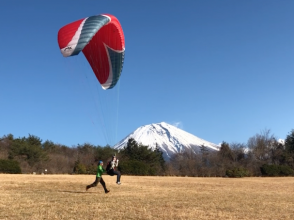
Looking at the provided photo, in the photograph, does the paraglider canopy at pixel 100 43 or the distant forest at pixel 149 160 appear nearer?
the paraglider canopy at pixel 100 43

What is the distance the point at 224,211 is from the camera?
9711mm

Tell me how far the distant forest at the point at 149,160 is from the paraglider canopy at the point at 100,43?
25.0 metres

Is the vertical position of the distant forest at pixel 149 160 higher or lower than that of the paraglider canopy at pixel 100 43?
lower

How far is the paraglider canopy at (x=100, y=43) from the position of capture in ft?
42.1

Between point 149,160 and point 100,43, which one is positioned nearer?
point 100,43

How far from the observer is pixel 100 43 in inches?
610

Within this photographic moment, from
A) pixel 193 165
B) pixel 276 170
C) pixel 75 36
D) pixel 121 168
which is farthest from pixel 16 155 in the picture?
pixel 75 36

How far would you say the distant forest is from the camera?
39.8 meters

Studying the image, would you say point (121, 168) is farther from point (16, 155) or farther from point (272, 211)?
point (272, 211)

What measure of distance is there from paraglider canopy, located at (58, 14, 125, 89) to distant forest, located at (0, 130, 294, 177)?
24974mm

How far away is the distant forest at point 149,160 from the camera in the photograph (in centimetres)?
3975

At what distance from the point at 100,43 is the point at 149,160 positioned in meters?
38.6

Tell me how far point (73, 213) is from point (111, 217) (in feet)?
4.05

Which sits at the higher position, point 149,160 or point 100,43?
point 100,43
